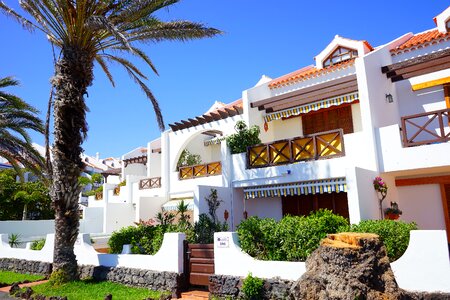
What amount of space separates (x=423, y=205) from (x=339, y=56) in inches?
384

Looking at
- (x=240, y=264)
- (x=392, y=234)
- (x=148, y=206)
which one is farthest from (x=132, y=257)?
(x=148, y=206)

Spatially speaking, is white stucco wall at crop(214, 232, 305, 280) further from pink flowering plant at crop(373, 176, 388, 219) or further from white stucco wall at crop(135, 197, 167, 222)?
white stucco wall at crop(135, 197, 167, 222)

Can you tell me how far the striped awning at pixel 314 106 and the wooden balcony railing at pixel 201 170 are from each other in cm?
409

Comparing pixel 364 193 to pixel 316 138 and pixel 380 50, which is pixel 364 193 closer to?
pixel 316 138

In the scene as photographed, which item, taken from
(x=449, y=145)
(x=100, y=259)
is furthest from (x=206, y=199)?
(x=449, y=145)

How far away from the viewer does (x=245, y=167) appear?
57.7 feet

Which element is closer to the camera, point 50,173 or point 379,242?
point 379,242

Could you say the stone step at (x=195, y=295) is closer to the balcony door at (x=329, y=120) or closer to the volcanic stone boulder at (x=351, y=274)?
the volcanic stone boulder at (x=351, y=274)

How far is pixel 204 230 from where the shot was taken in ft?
47.6

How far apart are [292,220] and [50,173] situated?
10756mm

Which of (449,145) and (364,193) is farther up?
(449,145)

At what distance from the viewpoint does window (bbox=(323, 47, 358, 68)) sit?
20223mm

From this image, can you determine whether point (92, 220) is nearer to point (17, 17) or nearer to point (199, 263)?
point (17, 17)

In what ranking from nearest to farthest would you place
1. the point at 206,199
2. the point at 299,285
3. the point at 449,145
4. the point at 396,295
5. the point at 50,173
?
the point at 396,295 < the point at 299,285 < the point at 449,145 < the point at 50,173 < the point at 206,199
